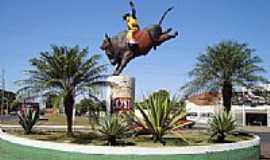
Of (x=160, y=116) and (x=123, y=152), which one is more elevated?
(x=160, y=116)

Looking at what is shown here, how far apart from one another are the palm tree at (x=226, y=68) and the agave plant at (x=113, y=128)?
10.5 meters

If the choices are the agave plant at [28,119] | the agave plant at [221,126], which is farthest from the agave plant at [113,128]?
the agave plant at [28,119]

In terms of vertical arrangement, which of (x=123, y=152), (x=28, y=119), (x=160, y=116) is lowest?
(x=123, y=152)

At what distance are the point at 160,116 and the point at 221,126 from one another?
11.1ft

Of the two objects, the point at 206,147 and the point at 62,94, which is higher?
the point at 62,94

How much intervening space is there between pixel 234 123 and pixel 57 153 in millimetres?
7631

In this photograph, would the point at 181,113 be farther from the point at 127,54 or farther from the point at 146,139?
the point at 127,54

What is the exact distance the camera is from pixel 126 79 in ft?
67.6

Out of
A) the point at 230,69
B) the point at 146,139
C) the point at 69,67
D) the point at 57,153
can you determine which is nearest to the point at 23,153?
the point at 57,153

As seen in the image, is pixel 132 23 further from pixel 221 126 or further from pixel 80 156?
pixel 80 156

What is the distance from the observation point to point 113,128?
14.7m

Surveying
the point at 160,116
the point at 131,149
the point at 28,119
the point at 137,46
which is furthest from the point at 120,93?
the point at 131,149

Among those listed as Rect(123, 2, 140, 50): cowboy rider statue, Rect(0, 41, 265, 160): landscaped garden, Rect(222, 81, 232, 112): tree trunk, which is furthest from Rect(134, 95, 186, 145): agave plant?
Rect(222, 81, 232, 112): tree trunk

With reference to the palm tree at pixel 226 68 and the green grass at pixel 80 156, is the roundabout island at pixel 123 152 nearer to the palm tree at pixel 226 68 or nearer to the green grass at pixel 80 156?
the green grass at pixel 80 156
